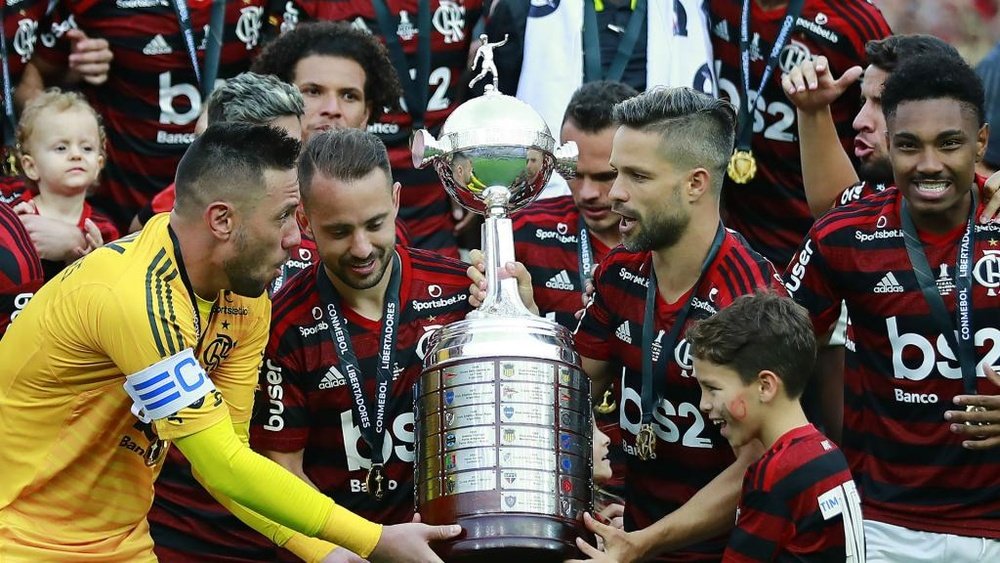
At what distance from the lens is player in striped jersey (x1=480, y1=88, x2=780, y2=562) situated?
19.4ft

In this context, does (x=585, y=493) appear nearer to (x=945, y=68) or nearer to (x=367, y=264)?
(x=367, y=264)

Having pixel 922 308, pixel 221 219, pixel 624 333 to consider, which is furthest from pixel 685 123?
pixel 221 219

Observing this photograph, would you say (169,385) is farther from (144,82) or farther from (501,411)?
(144,82)

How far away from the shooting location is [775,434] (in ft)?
18.1

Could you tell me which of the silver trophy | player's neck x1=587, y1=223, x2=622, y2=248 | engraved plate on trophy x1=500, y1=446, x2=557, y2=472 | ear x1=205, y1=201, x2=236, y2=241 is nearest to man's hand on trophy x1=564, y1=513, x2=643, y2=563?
the silver trophy

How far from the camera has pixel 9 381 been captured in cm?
553

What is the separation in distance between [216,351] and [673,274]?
58.7 inches

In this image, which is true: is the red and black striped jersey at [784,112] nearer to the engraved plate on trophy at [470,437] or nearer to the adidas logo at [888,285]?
the adidas logo at [888,285]

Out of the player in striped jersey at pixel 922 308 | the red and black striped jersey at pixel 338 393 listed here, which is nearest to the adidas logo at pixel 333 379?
the red and black striped jersey at pixel 338 393

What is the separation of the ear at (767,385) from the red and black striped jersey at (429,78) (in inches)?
102

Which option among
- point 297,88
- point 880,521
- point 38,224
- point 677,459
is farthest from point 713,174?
point 38,224

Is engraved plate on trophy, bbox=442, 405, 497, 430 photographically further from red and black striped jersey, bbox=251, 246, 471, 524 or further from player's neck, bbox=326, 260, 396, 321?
player's neck, bbox=326, 260, 396, 321

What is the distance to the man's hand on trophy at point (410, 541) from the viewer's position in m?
5.21

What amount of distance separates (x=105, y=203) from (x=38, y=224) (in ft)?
3.21
